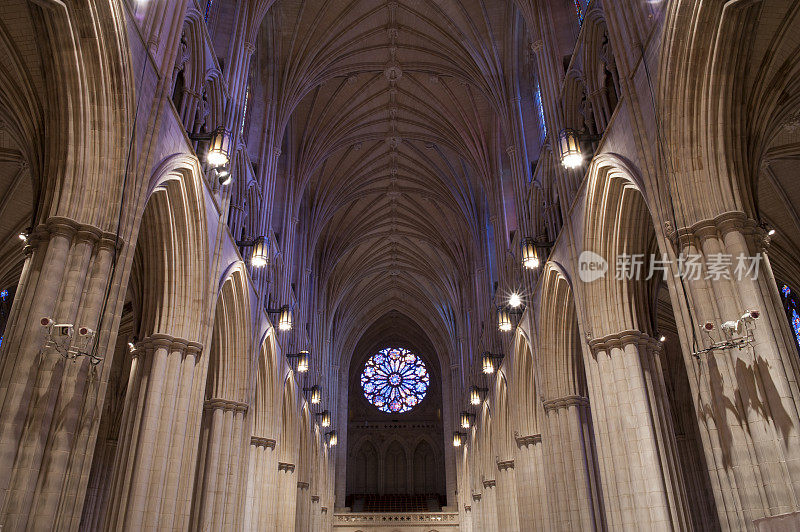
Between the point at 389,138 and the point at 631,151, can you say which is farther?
the point at 389,138

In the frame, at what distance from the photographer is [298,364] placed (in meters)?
23.0

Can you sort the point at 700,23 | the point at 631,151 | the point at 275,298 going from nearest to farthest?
the point at 700,23, the point at 631,151, the point at 275,298

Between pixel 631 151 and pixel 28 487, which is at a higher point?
pixel 631 151

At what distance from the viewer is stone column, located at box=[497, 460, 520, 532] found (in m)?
22.8

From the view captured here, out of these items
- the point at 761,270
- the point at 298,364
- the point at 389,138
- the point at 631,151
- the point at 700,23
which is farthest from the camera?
the point at 389,138

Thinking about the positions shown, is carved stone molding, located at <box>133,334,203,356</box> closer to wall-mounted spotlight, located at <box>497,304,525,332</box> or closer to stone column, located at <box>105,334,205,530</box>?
stone column, located at <box>105,334,205,530</box>

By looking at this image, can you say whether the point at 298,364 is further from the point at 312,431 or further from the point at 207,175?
the point at 207,175

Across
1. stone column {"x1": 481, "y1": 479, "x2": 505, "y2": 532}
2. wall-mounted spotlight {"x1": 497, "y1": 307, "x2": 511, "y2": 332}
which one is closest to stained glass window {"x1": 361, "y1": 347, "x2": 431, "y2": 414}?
stone column {"x1": 481, "y1": 479, "x2": 505, "y2": 532}

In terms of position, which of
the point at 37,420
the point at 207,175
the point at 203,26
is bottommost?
the point at 37,420

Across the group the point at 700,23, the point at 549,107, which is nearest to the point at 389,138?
the point at 549,107

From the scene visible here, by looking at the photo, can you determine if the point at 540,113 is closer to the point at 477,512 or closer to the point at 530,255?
the point at 530,255

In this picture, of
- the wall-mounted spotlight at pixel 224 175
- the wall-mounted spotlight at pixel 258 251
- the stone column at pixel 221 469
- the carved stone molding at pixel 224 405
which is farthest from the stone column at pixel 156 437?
the wall-mounted spotlight at pixel 224 175

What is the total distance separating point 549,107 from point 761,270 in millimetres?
8783

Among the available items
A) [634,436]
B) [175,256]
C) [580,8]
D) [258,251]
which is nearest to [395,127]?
[580,8]
